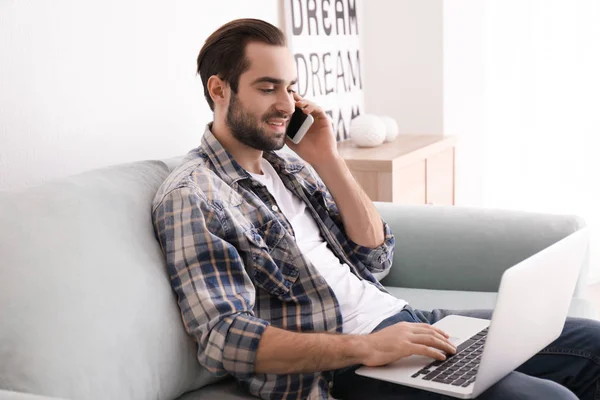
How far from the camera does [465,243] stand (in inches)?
88.2

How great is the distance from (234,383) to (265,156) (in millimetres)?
562

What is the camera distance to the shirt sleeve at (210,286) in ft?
4.63

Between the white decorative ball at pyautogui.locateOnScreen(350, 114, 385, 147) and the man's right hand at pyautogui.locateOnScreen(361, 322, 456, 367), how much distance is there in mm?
1619

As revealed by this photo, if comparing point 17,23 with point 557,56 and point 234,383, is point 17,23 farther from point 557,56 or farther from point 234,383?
point 557,56

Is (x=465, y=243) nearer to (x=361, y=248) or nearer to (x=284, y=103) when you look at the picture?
(x=361, y=248)

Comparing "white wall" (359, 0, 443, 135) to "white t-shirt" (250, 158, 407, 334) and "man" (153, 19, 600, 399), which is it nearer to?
"man" (153, 19, 600, 399)

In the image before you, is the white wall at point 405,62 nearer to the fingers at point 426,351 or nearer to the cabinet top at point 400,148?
the cabinet top at point 400,148

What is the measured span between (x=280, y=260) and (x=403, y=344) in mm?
322

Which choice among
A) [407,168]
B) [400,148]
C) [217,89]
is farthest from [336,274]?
[400,148]

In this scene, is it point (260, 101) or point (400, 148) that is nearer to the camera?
point (260, 101)

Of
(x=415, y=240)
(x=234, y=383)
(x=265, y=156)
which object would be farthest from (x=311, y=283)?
(x=415, y=240)

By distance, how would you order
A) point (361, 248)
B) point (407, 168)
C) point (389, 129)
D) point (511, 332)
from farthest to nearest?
point (389, 129) → point (407, 168) → point (361, 248) → point (511, 332)

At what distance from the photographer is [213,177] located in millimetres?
1613

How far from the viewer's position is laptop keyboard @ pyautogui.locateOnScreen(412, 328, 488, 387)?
1.35 meters
